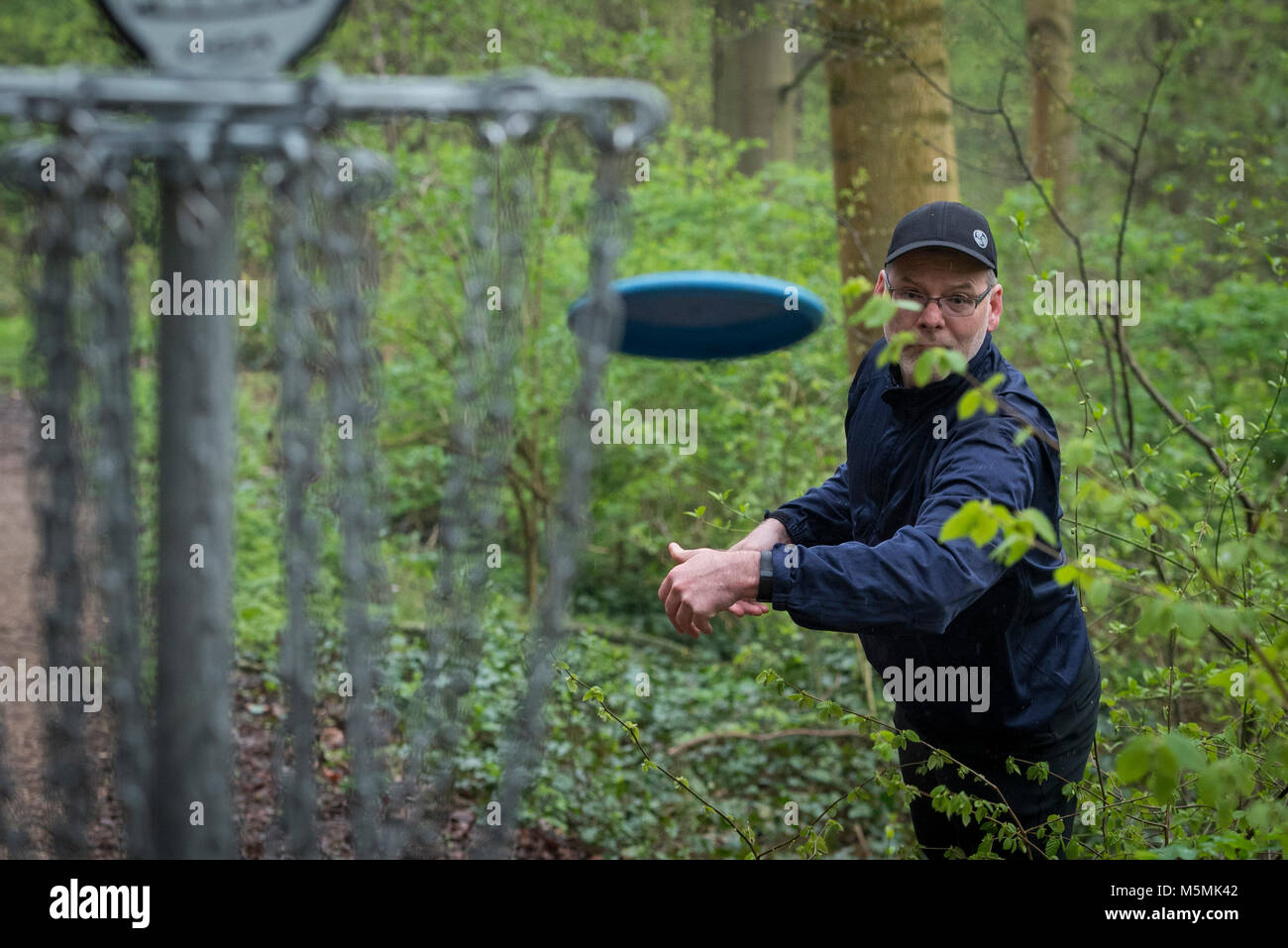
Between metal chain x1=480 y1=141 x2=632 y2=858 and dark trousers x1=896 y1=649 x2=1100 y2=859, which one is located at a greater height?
metal chain x1=480 y1=141 x2=632 y2=858

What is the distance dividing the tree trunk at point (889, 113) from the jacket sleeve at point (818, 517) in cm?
192

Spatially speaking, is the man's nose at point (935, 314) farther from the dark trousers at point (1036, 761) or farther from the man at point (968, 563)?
the dark trousers at point (1036, 761)

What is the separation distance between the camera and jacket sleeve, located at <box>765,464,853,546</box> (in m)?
3.34

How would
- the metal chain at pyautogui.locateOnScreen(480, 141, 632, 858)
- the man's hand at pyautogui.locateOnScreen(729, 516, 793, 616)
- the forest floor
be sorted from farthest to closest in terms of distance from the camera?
1. the forest floor
2. the man's hand at pyautogui.locateOnScreen(729, 516, 793, 616)
3. the metal chain at pyautogui.locateOnScreen(480, 141, 632, 858)

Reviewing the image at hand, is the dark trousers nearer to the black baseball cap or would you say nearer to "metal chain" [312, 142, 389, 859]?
the black baseball cap

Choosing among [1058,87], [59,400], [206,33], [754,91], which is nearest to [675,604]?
[59,400]

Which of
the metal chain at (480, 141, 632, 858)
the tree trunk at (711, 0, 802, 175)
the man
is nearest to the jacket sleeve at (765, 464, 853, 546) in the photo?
the man

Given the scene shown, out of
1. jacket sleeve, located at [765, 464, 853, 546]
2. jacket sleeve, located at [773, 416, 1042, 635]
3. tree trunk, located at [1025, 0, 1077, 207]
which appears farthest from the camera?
tree trunk, located at [1025, 0, 1077, 207]

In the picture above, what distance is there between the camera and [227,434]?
158cm

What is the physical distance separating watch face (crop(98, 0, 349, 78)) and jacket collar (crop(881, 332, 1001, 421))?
183cm

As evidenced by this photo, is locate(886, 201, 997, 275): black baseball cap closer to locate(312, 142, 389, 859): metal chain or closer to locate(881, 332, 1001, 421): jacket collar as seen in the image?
locate(881, 332, 1001, 421): jacket collar

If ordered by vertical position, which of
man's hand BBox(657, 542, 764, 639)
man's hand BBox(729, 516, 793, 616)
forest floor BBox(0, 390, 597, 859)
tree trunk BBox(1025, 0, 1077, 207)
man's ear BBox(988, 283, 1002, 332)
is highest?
tree trunk BBox(1025, 0, 1077, 207)

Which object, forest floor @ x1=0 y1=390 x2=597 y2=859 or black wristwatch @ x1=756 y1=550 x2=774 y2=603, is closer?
black wristwatch @ x1=756 y1=550 x2=774 y2=603
